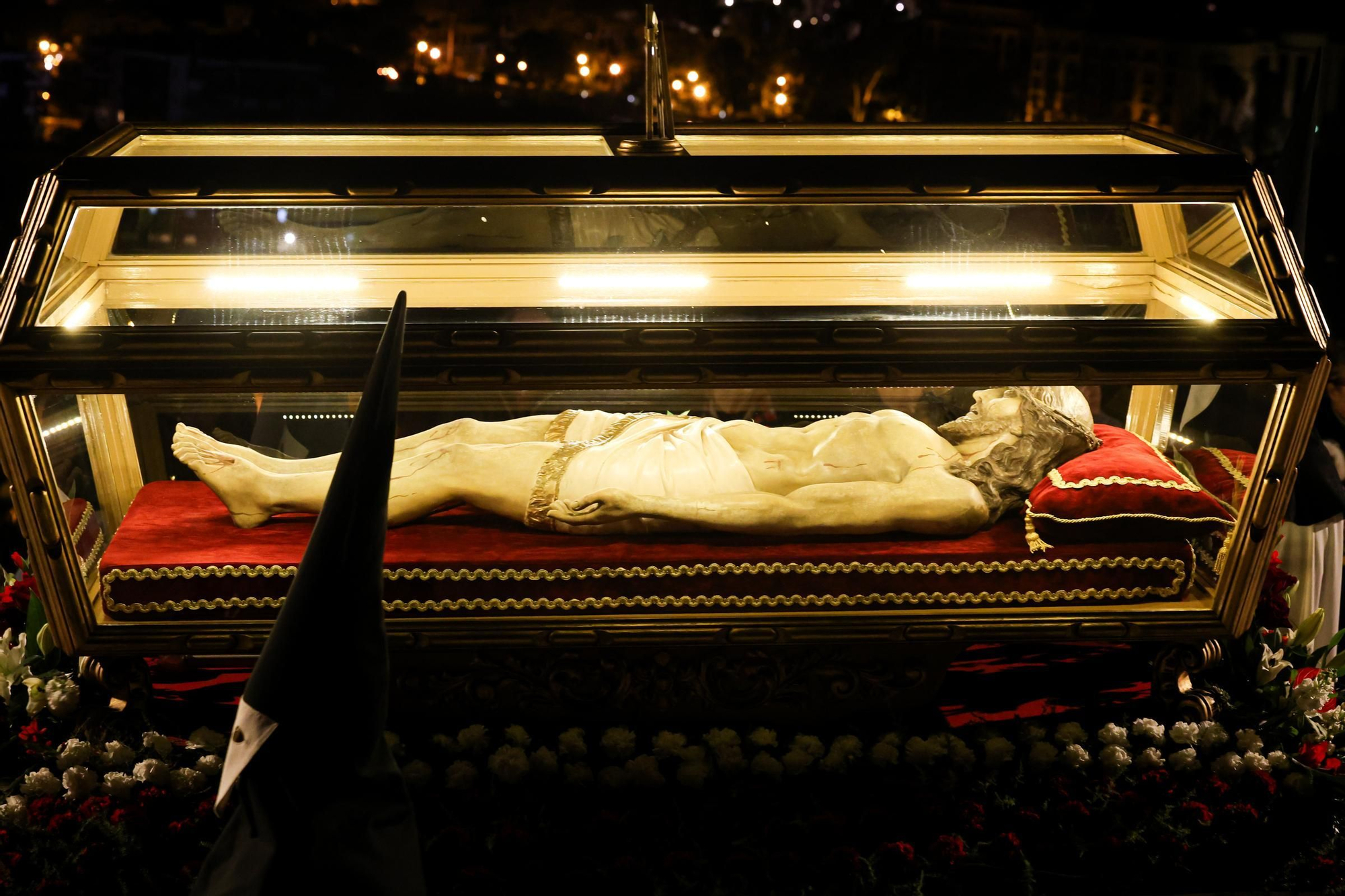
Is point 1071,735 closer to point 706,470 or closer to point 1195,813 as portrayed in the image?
point 1195,813

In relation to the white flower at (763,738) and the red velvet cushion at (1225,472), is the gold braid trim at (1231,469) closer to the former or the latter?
the red velvet cushion at (1225,472)

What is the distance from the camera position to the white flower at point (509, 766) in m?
2.26

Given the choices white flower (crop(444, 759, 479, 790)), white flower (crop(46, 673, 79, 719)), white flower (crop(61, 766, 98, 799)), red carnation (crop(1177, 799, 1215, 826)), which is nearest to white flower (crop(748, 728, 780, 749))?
white flower (crop(444, 759, 479, 790))

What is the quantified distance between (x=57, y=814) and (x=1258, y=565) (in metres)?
2.54

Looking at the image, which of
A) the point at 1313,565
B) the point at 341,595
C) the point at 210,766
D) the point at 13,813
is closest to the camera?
the point at 341,595

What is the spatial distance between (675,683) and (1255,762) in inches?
50.6

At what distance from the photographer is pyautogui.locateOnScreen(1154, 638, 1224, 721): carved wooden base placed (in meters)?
2.40

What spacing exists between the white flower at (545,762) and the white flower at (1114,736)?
1.22m

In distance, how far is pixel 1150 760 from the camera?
7.61 ft

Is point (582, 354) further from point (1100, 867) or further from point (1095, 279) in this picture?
point (1100, 867)

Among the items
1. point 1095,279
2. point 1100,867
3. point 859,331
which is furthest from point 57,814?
point 1095,279

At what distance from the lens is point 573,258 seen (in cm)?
230

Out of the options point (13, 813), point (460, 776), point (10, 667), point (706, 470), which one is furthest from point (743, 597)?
point (10, 667)

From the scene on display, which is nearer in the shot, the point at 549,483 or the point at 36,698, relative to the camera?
the point at 549,483
